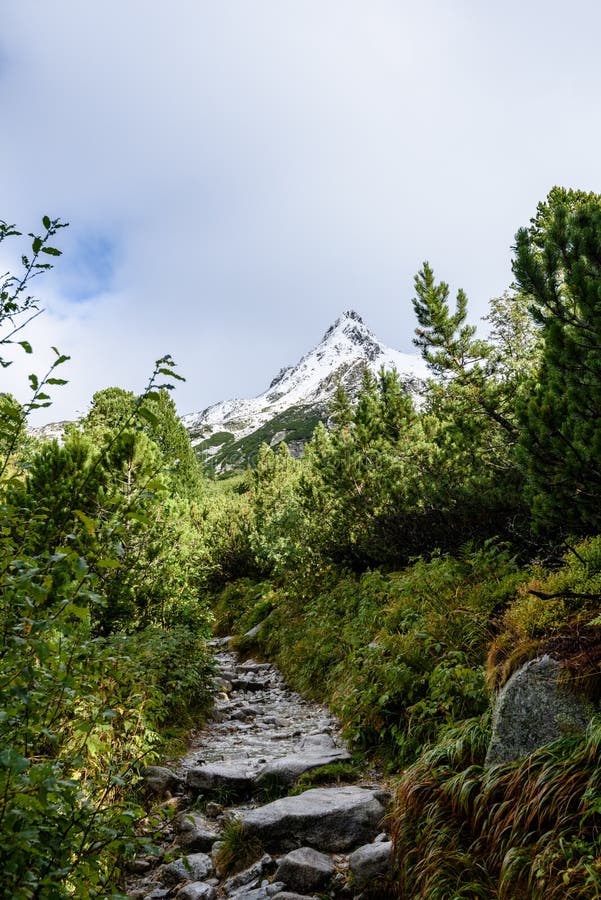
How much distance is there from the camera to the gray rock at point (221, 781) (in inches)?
256

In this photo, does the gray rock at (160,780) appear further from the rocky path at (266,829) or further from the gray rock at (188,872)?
the gray rock at (188,872)

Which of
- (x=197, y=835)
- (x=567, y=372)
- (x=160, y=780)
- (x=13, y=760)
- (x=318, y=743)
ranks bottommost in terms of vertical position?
(x=318, y=743)

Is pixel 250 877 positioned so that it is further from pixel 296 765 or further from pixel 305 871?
pixel 296 765

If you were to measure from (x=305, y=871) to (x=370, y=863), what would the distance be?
0.57 meters

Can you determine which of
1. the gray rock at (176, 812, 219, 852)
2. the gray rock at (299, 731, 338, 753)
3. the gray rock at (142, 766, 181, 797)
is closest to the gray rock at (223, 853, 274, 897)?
the gray rock at (176, 812, 219, 852)

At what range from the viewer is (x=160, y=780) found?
6.62m

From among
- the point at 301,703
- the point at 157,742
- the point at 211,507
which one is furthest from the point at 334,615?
the point at 211,507

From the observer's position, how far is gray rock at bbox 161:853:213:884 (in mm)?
4879

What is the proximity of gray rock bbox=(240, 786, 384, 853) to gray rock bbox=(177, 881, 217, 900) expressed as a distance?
65 centimetres

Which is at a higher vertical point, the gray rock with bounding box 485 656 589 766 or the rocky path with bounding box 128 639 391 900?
the gray rock with bounding box 485 656 589 766

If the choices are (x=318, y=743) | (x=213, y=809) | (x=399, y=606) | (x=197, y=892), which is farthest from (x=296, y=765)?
(x=399, y=606)

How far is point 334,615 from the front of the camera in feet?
42.4

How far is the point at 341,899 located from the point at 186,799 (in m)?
2.91

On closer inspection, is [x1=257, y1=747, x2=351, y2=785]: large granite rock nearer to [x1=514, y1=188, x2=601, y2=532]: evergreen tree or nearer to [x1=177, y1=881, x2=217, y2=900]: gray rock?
[x1=177, y1=881, x2=217, y2=900]: gray rock
